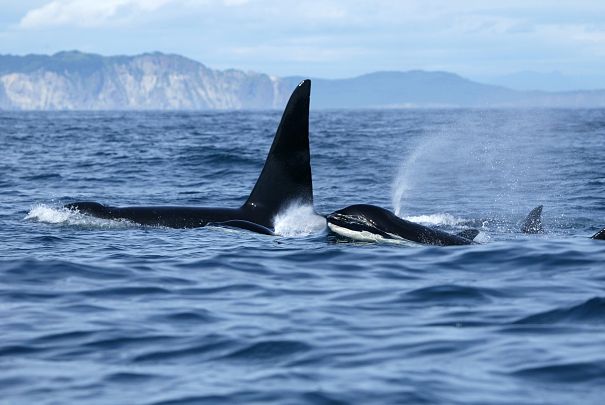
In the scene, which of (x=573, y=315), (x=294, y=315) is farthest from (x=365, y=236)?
(x=573, y=315)

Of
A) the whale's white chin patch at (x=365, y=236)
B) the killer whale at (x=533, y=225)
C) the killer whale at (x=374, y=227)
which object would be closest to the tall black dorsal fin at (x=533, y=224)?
the killer whale at (x=533, y=225)

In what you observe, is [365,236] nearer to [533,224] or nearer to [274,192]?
[274,192]

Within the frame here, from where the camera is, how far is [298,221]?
17594mm

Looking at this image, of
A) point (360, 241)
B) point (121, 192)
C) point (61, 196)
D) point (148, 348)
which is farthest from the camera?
point (121, 192)

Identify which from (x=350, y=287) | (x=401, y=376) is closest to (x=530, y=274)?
(x=350, y=287)

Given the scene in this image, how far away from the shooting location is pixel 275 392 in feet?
25.2

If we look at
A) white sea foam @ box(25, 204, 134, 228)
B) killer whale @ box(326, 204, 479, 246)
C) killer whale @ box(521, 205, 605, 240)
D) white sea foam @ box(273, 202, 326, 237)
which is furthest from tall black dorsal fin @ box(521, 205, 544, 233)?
white sea foam @ box(25, 204, 134, 228)

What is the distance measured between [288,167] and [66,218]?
3976 millimetres

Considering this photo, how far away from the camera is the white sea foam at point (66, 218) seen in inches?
704

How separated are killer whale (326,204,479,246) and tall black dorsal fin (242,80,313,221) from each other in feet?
9.25

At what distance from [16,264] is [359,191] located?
16700mm

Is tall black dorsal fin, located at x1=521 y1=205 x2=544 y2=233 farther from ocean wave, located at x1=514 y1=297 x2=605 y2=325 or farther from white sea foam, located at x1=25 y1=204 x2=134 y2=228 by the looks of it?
ocean wave, located at x1=514 y1=297 x2=605 y2=325

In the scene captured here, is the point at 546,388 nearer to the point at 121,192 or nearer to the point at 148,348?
the point at 148,348

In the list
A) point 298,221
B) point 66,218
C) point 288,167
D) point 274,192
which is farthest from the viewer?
point 66,218
